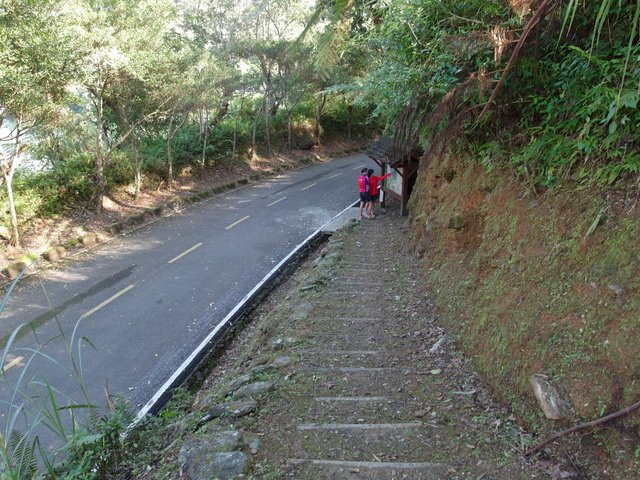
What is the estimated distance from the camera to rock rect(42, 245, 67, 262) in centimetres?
1195

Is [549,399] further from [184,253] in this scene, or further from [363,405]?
[184,253]

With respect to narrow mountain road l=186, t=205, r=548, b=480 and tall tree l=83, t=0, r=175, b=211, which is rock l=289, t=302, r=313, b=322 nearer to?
narrow mountain road l=186, t=205, r=548, b=480

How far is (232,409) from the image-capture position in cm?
407

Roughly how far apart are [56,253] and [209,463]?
11.4m

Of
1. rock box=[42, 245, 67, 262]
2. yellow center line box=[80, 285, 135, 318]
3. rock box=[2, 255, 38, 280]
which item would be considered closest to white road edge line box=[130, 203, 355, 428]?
yellow center line box=[80, 285, 135, 318]

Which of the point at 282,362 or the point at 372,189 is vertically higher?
the point at 372,189

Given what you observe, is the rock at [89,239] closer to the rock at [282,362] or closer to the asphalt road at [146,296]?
the asphalt road at [146,296]

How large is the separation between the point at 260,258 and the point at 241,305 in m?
3.01

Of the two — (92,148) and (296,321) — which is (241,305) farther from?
(92,148)

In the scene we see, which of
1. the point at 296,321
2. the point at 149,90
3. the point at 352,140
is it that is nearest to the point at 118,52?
the point at 149,90

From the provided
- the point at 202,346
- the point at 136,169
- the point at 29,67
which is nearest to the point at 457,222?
the point at 202,346

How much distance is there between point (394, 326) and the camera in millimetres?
5691

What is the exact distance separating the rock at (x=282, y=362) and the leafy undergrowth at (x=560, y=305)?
1.98 meters

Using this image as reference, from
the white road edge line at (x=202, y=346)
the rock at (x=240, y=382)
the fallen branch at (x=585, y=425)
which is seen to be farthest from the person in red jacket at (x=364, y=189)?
the fallen branch at (x=585, y=425)
